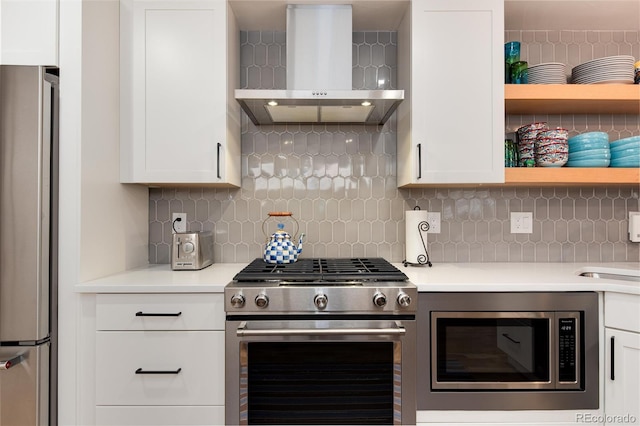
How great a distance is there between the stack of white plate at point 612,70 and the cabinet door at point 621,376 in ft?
4.12

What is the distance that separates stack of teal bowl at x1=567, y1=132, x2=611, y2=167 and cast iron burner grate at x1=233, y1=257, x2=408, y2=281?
1.13 meters

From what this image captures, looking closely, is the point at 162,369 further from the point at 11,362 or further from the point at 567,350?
the point at 567,350

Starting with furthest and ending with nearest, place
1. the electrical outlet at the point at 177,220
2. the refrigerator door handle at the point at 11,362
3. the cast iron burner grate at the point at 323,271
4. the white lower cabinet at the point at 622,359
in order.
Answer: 1. the electrical outlet at the point at 177,220
2. the cast iron burner grate at the point at 323,271
3. the white lower cabinet at the point at 622,359
4. the refrigerator door handle at the point at 11,362

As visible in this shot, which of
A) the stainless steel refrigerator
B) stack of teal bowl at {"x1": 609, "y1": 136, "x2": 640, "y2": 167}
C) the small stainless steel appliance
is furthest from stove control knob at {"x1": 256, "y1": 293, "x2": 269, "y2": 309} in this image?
stack of teal bowl at {"x1": 609, "y1": 136, "x2": 640, "y2": 167}

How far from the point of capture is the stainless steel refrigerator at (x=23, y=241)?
56.0 inches

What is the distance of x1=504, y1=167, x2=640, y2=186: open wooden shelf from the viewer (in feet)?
6.18

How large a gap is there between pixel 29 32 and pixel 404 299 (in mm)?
1846

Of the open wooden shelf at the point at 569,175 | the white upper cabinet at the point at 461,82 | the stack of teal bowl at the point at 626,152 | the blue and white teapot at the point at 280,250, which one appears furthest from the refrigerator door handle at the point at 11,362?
the stack of teal bowl at the point at 626,152

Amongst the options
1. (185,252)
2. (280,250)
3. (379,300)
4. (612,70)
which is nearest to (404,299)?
(379,300)

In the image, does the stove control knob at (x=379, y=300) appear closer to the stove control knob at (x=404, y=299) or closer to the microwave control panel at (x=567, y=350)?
the stove control knob at (x=404, y=299)

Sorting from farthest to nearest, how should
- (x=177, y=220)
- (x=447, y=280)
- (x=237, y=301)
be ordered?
(x=177, y=220) < (x=447, y=280) < (x=237, y=301)

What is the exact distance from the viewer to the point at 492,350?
1.58 m

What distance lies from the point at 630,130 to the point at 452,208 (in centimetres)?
111

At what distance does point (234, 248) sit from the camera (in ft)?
7.31
